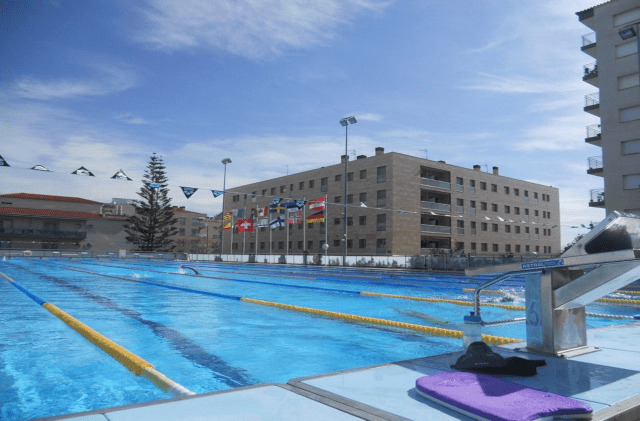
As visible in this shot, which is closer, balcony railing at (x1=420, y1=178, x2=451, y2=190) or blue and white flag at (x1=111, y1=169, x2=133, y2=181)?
blue and white flag at (x1=111, y1=169, x2=133, y2=181)

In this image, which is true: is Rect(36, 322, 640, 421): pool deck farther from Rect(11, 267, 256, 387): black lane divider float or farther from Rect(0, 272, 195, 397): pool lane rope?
Rect(11, 267, 256, 387): black lane divider float

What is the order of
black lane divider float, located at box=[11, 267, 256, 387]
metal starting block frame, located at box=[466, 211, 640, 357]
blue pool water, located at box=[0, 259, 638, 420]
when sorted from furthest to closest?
black lane divider float, located at box=[11, 267, 256, 387]
blue pool water, located at box=[0, 259, 638, 420]
metal starting block frame, located at box=[466, 211, 640, 357]

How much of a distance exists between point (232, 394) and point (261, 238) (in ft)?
181

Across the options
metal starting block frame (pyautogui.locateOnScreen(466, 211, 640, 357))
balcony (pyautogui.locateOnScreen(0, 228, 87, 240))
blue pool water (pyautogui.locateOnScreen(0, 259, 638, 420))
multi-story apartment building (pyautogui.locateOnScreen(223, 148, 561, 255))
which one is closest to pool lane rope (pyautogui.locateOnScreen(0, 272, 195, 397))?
blue pool water (pyautogui.locateOnScreen(0, 259, 638, 420))

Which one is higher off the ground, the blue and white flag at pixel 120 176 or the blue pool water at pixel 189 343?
the blue and white flag at pixel 120 176

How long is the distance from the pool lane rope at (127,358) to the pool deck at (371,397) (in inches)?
31.7

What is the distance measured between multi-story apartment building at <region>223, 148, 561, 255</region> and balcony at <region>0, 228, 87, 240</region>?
80.8 feet

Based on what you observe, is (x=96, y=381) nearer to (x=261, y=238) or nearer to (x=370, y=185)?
(x=370, y=185)

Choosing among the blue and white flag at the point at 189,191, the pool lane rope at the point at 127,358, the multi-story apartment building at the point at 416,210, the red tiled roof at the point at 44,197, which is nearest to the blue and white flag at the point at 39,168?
the blue and white flag at the point at 189,191

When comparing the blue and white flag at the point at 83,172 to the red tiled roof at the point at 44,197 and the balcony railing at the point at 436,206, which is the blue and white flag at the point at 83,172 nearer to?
the balcony railing at the point at 436,206

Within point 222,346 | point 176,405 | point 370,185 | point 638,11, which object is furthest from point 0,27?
point 370,185

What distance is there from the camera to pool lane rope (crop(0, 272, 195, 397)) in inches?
159

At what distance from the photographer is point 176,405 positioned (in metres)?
2.90

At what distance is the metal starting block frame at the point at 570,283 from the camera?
3.88 m
